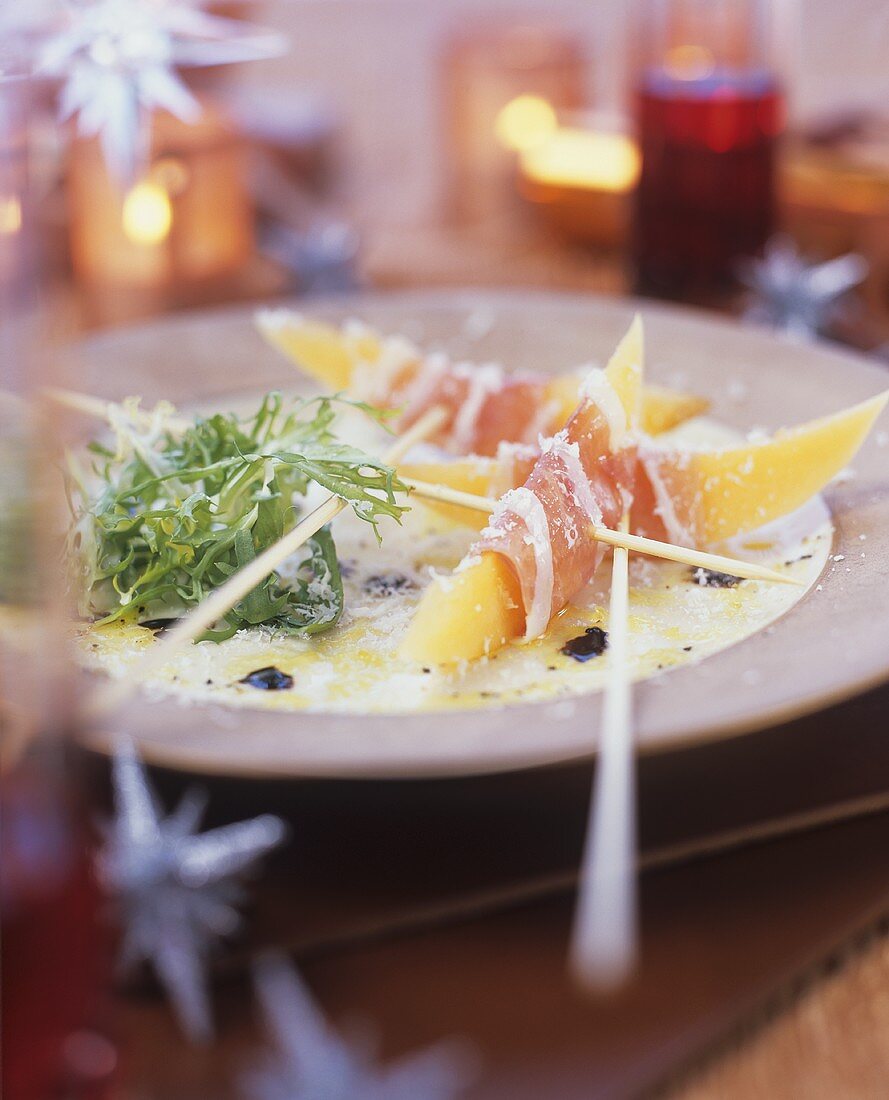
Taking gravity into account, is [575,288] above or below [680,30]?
below

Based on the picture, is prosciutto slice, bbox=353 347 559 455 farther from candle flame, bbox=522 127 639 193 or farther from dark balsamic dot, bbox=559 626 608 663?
candle flame, bbox=522 127 639 193

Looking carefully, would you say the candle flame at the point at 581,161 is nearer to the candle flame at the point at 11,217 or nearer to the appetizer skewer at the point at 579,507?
the appetizer skewer at the point at 579,507

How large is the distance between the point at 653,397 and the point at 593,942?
0.94 m

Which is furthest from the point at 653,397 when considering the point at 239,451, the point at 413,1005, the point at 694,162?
the point at 694,162

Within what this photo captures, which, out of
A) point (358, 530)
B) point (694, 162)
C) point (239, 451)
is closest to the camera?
point (239, 451)

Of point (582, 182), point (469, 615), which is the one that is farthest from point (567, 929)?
point (582, 182)

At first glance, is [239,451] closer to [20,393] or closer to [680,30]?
[20,393]

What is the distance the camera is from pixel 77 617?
48.3 inches

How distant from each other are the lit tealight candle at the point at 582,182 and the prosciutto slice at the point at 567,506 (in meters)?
1.59

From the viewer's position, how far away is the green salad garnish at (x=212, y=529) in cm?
122

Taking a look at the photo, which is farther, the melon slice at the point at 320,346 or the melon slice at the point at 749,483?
the melon slice at the point at 320,346

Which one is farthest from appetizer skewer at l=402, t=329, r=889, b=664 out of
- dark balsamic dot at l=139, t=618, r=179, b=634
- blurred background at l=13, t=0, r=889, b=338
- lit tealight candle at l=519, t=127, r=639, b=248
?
lit tealight candle at l=519, t=127, r=639, b=248

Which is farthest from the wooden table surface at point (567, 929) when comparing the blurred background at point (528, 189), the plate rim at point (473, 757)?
the blurred background at point (528, 189)

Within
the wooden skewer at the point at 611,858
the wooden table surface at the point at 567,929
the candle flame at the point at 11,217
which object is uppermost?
the candle flame at the point at 11,217
